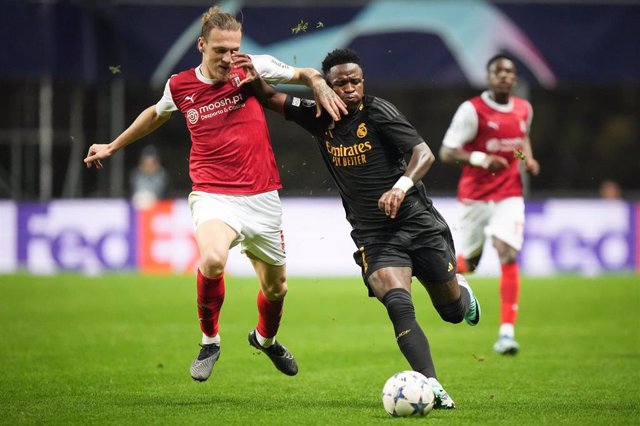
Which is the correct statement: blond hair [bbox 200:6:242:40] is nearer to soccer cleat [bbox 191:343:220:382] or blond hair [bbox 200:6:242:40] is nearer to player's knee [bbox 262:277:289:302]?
player's knee [bbox 262:277:289:302]

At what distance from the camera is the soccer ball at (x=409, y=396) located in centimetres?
680

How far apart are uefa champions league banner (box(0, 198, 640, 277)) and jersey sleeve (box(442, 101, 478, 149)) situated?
8.00 m

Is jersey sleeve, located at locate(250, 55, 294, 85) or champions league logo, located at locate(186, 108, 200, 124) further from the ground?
jersey sleeve, located at locate(250, 55, 294, 85)

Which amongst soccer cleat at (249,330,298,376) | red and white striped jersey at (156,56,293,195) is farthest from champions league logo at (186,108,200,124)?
soccer cleat at (249,330,298,376)

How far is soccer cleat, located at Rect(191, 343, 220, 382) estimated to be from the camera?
793cm

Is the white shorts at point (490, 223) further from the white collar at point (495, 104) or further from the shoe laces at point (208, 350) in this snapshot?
the shoe laces at point (208, 350)

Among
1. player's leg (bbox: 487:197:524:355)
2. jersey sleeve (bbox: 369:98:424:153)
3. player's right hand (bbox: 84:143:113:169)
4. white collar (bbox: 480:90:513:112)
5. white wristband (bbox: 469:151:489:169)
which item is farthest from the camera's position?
white collar (bbox: 480:90:513:112)

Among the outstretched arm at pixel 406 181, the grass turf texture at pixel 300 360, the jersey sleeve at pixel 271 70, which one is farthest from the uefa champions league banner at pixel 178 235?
the outstretched arm at pixel 406 181

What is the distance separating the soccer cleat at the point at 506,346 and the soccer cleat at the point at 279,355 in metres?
2.52

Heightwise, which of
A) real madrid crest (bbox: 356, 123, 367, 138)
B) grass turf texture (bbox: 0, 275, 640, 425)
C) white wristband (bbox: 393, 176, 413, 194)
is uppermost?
real madrid crest (bbox: 356, 123, 367, 138)

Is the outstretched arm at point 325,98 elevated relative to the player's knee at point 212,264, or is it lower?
elevated

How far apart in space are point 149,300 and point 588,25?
926cm

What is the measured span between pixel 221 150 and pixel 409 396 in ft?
7.53

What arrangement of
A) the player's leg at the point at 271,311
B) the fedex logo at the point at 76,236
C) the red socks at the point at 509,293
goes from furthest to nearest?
the fedex logo at the point at 76,236 → the red socks at the point at 509,293 → the player's leg at the point at 271,311
